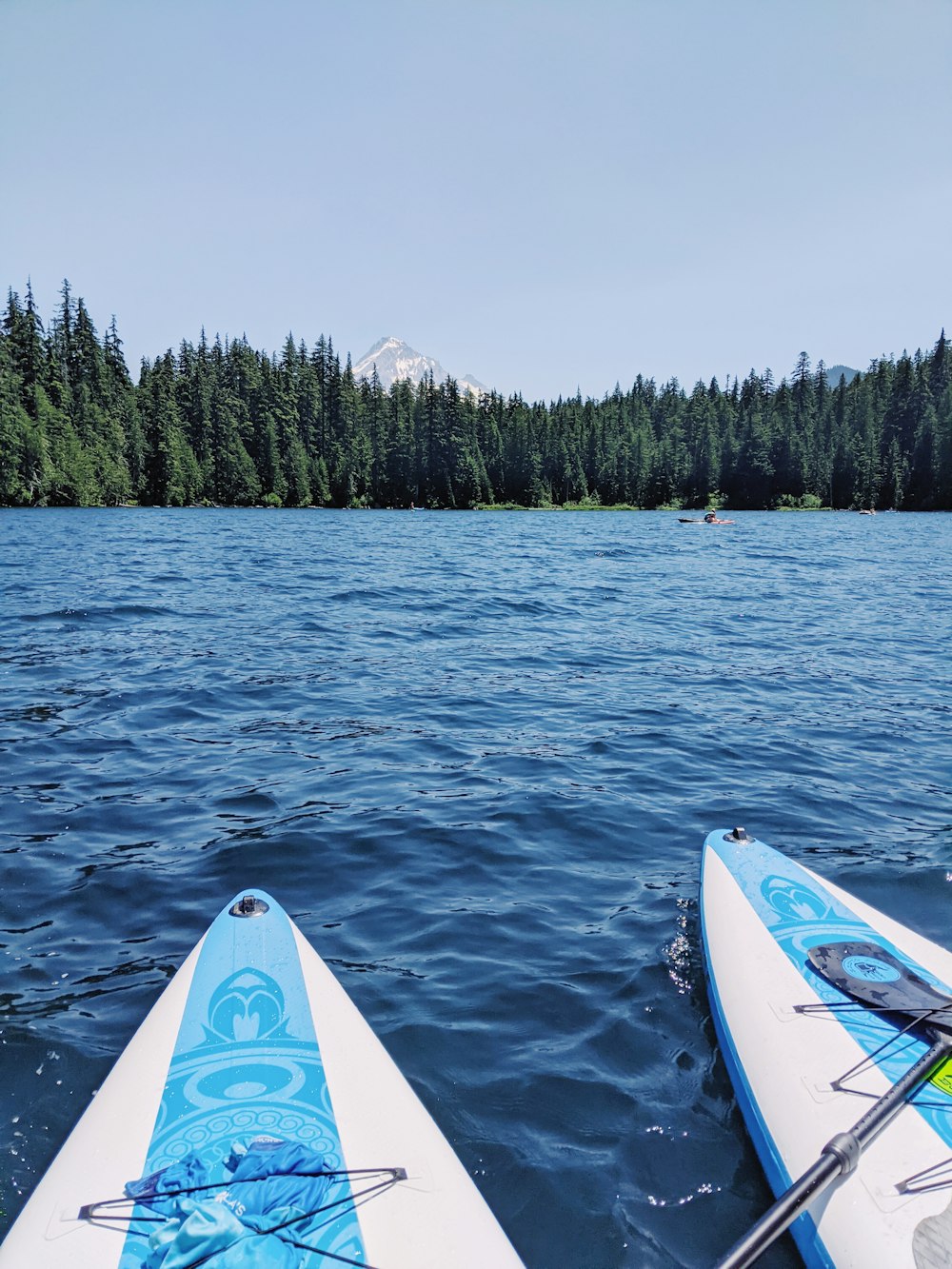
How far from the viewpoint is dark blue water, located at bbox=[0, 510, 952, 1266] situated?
4.54 meters

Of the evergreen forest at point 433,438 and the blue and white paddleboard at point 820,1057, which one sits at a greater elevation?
the evergreen forest at point 433,438

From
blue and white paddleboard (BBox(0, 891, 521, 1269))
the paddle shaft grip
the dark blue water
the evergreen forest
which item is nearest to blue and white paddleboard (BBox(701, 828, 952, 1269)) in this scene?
the paddle shaft grip

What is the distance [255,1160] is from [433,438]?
112145 mm

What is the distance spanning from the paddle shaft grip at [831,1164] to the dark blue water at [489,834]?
1.92 feet

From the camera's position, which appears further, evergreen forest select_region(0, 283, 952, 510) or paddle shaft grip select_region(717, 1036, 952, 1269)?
evergreen forest select_region(0, 283, 952, 510)

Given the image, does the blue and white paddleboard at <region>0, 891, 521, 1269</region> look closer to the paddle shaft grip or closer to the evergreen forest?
the paddle shaft grip

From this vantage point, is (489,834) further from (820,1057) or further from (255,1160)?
(255,1160)

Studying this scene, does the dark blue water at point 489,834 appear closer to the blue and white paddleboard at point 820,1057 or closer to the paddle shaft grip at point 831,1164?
the blue and white paddleboard at point 820,1057

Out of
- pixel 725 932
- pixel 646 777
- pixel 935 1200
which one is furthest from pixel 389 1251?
pixel 646 777

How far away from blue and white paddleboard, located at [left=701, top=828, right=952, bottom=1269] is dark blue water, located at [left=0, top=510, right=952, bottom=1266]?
11.7 inches

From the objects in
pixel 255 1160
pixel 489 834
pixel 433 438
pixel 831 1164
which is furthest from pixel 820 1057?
pixel 433 438

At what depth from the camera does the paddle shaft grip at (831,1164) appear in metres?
2.96

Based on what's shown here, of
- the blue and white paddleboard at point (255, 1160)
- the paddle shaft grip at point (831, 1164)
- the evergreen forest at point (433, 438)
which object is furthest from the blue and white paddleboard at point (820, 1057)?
the evergreen forest at point (433, 438)

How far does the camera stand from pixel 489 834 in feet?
26.7
